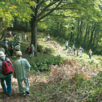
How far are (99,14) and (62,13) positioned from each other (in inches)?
147

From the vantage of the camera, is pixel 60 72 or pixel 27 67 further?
pixel 60 72

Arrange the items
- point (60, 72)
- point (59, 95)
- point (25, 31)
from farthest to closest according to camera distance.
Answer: point (25, 31), point (60, 72), point (59, 95)

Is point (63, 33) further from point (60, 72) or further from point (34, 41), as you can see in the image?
point (60, 72)

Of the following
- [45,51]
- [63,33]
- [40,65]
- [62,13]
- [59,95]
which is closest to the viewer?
[59,95]

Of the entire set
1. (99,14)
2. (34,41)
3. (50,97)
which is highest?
(99,14)

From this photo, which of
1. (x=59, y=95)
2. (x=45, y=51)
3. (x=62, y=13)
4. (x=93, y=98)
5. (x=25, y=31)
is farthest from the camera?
(x=25, y=31)

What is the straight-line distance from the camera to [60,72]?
489 cm

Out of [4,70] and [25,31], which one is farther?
[25,31]

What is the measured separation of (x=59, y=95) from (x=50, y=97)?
33 cm

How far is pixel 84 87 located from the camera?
12.6 feet

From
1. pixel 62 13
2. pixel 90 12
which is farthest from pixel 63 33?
pixel 90 12

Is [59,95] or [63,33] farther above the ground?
[63,33]

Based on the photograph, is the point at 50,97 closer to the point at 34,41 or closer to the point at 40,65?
the point at 40,65

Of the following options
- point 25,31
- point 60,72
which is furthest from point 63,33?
point 60,72
